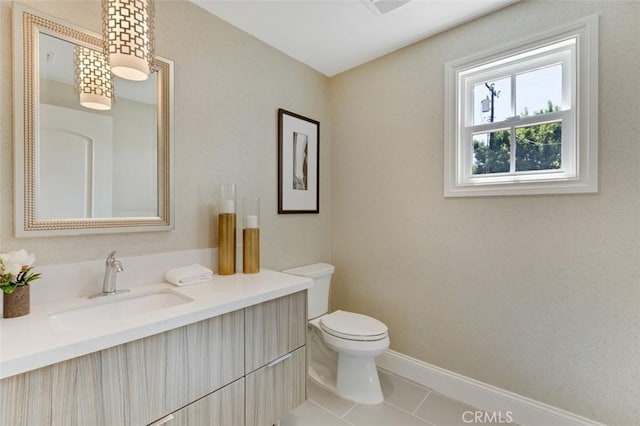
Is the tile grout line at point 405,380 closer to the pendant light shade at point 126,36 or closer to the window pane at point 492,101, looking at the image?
the window pane at point 492,101

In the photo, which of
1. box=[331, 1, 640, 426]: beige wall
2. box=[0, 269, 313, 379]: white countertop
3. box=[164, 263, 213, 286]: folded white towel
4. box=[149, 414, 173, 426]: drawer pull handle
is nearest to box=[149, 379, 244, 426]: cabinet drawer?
box=[149, 414, 173, 426]: drawer pull handle

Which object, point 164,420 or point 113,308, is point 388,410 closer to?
point 164,420

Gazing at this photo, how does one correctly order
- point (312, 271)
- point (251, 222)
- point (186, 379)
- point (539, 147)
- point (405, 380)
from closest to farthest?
point (186, 379) → point (539, 147) → point (251, 222) → point (405, 380) → point (312, 271)

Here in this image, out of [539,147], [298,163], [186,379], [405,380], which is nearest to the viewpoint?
A: [186,379]

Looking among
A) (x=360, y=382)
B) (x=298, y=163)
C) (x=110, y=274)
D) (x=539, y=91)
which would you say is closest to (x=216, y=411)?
(x=110, y=274)

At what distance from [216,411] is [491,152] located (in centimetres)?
207

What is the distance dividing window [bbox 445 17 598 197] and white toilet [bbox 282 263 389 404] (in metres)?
1.07

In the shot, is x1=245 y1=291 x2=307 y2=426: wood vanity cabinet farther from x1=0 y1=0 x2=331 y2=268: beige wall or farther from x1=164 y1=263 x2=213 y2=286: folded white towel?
x1=0 y1=0 x2=331 y2=268: beige wall

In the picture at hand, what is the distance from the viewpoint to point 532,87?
1705 mm

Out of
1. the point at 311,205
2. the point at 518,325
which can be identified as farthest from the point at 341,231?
the point at 518,325

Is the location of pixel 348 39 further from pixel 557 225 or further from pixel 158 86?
pixel 557 225

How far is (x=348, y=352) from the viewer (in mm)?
1781

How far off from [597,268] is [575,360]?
1.65 feet

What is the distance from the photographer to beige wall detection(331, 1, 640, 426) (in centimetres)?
139
